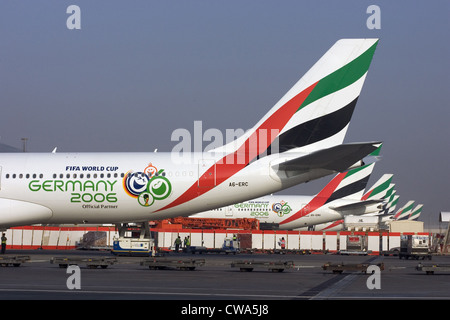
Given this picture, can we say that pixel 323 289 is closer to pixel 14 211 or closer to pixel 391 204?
pixel 14 211

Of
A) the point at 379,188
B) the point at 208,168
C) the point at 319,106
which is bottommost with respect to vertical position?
the point at 208,168

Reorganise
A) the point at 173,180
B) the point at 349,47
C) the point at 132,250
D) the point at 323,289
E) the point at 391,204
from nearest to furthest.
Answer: the point at 323,289 → the point at 349,47 → the point at 173,180 → the point at 132,250 → the point at 391,204

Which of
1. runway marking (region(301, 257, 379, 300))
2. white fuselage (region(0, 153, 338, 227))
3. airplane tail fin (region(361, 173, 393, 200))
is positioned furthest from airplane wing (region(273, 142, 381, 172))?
airplane tail fin (region(361, 173, 393, 200))

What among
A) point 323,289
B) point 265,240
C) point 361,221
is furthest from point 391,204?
point 323,289

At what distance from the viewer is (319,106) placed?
108 feet

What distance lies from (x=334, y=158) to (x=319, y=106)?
4.19 m

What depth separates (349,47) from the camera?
32438mm

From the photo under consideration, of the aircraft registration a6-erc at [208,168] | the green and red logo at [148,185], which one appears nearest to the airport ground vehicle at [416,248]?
the aircraft registration a6-erc at [208,168]

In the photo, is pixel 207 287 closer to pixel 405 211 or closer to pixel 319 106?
pixel 319 106

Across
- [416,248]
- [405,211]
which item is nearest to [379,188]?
[405,211]

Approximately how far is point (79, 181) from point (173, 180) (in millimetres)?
5381

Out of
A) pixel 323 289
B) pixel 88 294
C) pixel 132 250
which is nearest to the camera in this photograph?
pixel 88 294

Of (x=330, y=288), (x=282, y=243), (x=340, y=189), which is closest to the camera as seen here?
(x=330, y=288)

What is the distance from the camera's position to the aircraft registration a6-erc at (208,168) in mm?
32500
